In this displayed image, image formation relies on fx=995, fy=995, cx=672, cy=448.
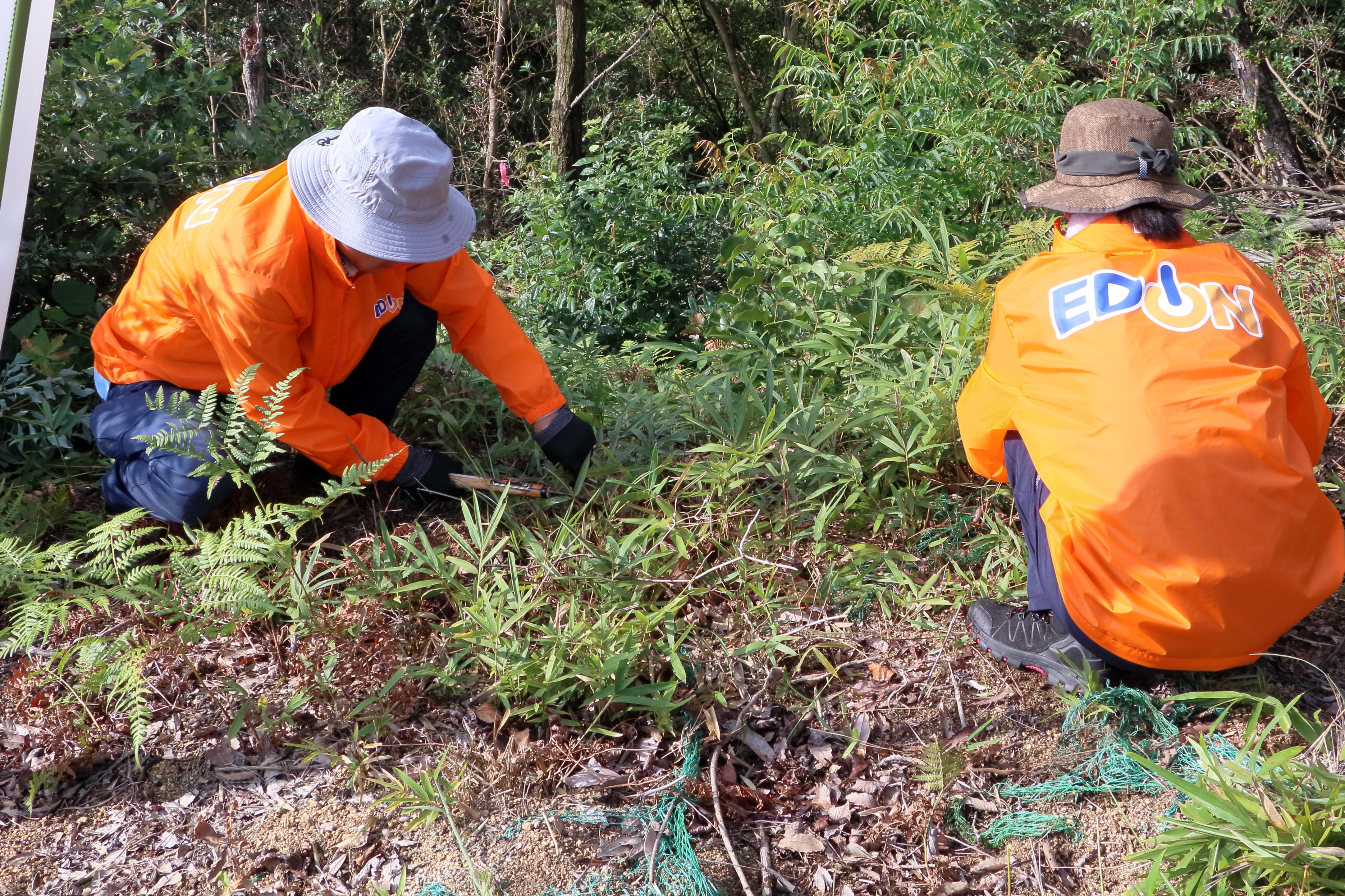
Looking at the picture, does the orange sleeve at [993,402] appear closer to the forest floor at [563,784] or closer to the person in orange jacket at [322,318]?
the forest floor at [563,784]

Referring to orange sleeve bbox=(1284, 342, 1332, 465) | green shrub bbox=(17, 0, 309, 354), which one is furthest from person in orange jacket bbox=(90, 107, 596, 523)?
orange sleeve bbox=(1284, 342, 1332, 465)

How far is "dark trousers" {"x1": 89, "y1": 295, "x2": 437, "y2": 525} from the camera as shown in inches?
102

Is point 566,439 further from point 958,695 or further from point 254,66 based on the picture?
point 254,66

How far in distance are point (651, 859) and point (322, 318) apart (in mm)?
1541

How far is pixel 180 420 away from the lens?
2.35 meters

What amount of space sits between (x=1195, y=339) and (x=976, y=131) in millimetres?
1963

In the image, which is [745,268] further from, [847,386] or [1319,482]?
[1319,482]

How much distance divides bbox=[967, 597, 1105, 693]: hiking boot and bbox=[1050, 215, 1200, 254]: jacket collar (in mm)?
825

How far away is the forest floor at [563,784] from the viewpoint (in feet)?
6.26

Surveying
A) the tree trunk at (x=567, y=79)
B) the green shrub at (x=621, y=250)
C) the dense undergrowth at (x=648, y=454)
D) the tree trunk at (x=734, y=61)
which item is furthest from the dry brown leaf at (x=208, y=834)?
the tree trunk at (x=734, y=61)

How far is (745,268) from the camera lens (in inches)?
138

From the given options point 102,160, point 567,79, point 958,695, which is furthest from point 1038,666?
point 567,79

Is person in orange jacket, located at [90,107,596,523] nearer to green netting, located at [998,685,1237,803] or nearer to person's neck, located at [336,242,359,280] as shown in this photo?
person's neck, located at [336,242,359,280]

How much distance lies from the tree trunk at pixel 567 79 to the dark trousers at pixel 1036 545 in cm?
483
